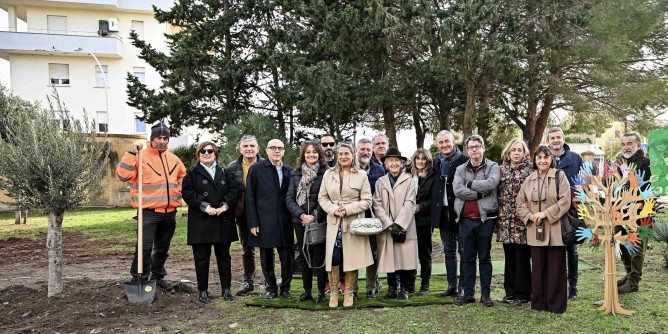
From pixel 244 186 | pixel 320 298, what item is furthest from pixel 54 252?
pixel 320 298

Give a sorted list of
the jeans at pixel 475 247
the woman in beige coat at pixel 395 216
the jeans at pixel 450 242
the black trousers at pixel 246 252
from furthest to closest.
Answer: the black trousers at pixel 246 252 < the jeans at pixel 450 242 < the woman in beige coat at pixel 395 216 < the jeans at pixel 475 247

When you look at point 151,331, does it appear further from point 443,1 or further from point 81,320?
point 443,1

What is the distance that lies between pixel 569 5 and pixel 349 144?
11.2 meters

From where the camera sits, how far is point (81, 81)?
30.7 m

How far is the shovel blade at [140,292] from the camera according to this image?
6473 millimetres

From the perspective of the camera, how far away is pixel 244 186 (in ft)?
22.6

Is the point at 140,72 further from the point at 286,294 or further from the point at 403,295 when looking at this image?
the point at 403,295

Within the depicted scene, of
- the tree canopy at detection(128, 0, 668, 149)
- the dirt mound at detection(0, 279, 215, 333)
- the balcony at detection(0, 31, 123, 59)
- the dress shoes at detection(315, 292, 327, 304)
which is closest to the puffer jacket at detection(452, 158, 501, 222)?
the dress shoes at detection(315, 292, 327, 304)

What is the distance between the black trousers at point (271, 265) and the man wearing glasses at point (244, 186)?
48 centimetres

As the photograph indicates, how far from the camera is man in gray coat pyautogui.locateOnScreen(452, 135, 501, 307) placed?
5.98 meters

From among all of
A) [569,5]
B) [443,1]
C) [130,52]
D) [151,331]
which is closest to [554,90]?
[569,5]

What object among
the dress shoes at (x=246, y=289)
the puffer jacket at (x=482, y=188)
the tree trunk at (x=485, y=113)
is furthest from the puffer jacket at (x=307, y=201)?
the tree trunk at (x=485, y=113)

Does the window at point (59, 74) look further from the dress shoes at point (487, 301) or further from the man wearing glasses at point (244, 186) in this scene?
the dress shoes at point (487, 301)

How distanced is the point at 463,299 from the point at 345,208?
168 cm
